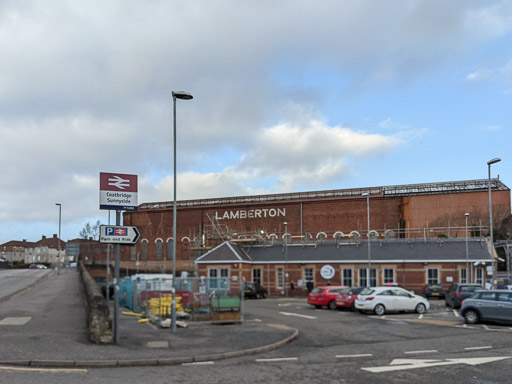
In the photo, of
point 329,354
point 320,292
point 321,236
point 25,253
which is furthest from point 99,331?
point 25,253

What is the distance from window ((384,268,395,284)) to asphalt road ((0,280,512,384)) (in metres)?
25.4

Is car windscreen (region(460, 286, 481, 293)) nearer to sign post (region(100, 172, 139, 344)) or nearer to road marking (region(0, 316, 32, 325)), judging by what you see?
sign post (region(100, 172, 139, 344))

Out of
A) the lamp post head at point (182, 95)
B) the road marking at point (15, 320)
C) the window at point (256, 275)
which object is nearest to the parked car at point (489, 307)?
the lamp post head at point (182, 95)

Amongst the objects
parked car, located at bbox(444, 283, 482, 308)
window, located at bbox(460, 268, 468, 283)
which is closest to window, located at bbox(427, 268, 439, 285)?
window, located at bbox(460, 268, 468, 283)

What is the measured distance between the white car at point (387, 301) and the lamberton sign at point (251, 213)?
46205 mm

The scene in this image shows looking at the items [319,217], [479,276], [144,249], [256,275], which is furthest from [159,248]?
[479,276]

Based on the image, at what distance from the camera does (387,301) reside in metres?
26.2

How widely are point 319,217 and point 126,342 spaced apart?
57607 millimetres

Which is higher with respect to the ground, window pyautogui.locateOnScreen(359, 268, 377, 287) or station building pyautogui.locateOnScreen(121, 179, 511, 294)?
station building pyautogui.locateOnScreen(121, 179, 511, 294)

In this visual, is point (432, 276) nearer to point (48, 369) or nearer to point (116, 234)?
point (116, 234)

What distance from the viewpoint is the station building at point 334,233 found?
144ft

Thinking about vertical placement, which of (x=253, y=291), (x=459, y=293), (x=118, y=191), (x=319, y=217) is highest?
(x=319, y=217)

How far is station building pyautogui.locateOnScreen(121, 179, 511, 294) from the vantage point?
144 feet

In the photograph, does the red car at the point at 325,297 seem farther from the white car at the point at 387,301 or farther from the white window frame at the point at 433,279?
the white window frame at the point at 433,279
